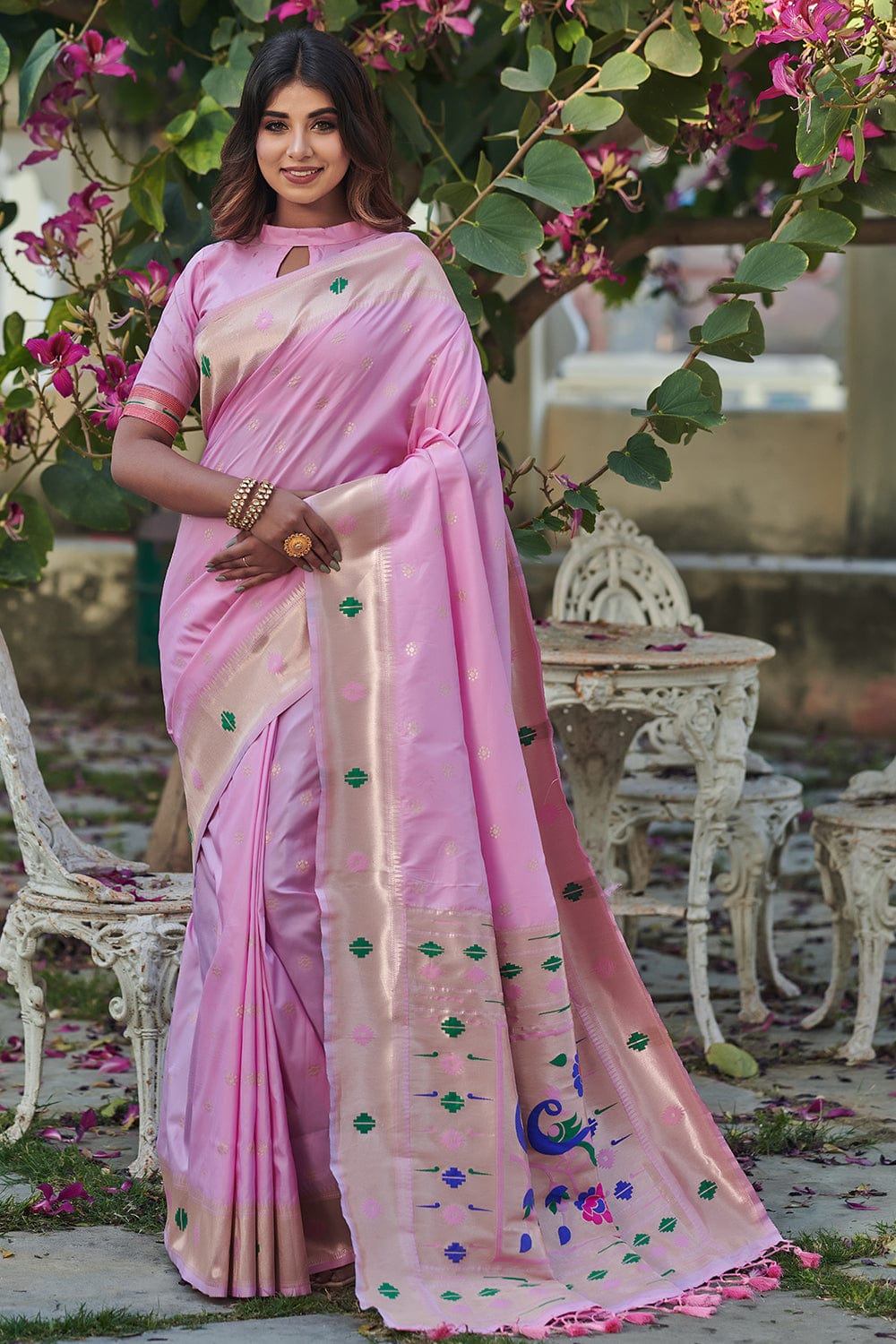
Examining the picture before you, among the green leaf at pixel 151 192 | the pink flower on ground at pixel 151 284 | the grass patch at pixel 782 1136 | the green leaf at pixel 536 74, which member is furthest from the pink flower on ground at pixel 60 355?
the grass patch at pixel 782 1136

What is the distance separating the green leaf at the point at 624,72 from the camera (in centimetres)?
341

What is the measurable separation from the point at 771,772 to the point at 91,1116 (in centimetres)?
201

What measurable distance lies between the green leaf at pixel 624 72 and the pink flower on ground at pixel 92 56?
3.06ft

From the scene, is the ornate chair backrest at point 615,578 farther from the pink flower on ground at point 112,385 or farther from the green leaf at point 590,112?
the pink flower on ground at point 112,385

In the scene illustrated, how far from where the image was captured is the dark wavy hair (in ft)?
9.21

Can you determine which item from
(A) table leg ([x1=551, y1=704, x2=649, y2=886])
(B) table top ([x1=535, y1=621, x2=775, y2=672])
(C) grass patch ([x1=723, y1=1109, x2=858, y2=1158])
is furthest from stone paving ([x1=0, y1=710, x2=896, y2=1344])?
(B) table top ([x1=535, y1=621, x2=775, y2=672])

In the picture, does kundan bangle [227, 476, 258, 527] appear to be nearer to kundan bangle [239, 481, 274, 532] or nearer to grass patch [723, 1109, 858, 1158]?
kundan bangle [239, 481, 274, 532]

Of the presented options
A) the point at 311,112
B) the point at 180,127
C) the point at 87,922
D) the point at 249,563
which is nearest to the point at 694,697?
the point at 87,922

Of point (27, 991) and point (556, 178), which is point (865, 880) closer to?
point (556, 178)

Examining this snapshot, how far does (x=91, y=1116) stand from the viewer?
11.7ft

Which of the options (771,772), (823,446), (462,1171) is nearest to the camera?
(462,1171)

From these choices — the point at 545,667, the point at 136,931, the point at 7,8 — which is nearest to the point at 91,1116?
the point at 136,931

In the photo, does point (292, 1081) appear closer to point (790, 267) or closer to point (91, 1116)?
point (91, 1116)

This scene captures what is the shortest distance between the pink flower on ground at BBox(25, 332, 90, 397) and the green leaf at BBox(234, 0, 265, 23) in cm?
79
